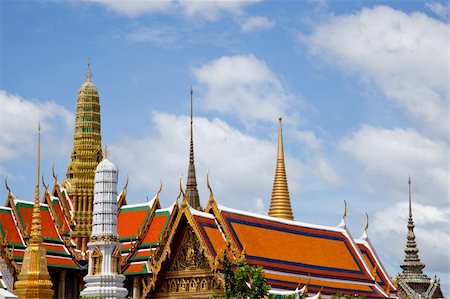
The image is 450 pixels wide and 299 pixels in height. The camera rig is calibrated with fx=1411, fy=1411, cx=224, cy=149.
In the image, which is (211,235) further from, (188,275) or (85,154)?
(85,154)

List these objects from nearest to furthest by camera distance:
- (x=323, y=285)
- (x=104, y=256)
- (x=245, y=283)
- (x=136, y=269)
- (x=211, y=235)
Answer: (x=245, y=283) → (x=104, y=256) → (x=211, y=235) → (x=323, y=285) → (x=136, y=269)

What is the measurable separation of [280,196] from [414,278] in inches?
355

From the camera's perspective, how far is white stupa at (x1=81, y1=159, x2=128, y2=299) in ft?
136

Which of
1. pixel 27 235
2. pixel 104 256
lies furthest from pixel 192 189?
pixel 104 256

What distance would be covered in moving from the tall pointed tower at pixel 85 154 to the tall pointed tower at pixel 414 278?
1471 cm

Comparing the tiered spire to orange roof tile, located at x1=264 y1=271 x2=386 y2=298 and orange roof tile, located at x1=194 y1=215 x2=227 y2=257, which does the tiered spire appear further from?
orange roof tile, located at x1=194 y1=215 x2=227 y2=257

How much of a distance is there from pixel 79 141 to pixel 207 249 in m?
10.6

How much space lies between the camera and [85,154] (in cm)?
5134

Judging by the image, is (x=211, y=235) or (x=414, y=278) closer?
(x=211, y=235)

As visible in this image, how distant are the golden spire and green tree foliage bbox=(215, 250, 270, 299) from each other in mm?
16538

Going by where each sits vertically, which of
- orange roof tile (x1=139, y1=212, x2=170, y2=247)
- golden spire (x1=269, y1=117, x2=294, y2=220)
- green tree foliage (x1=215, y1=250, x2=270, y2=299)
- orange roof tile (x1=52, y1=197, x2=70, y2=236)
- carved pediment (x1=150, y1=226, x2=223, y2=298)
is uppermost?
golden spire (x1=269, y1=117, x2=294, y2=220)

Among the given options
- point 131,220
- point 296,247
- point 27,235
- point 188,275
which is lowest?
point 188,275

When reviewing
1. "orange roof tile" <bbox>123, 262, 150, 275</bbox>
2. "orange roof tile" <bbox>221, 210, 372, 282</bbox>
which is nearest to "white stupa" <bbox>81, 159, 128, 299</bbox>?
"orange roof tile" <bbox>221, 210, 372, 282</bbox>

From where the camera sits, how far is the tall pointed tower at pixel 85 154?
5066 cm
